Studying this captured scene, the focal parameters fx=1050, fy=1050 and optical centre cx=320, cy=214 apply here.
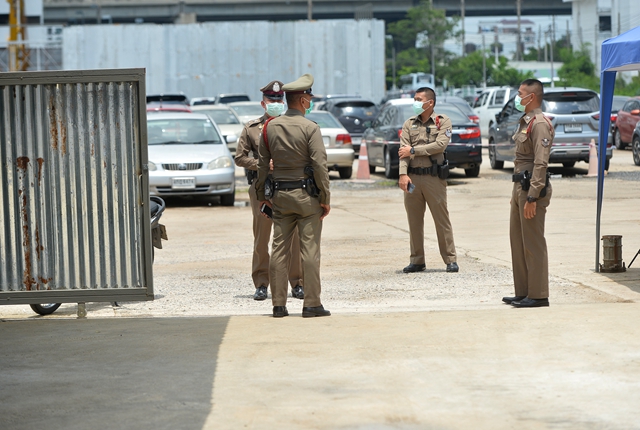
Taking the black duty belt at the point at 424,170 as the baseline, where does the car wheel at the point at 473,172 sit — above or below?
below

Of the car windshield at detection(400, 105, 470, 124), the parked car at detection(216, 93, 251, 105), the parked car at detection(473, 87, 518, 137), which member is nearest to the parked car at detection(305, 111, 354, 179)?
the car windshield at detection(400, 105, 470, 124)

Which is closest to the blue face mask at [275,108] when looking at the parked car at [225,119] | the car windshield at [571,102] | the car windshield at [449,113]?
the car windshield at [449,113]

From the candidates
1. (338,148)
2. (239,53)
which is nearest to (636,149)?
(338,148)

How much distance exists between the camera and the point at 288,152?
25.3 feet

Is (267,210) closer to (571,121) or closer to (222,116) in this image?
(571,121)

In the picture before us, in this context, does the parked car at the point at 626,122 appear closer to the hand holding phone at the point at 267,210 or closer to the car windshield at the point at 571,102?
the car windshield at the point at 571,102

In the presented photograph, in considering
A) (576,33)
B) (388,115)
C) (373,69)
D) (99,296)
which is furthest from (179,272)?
(576,33)

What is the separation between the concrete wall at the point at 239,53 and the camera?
143ft

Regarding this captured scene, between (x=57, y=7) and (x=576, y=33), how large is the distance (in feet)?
142

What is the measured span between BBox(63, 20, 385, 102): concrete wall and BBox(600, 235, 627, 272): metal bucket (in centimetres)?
3395

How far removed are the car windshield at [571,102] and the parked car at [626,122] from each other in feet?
22.9

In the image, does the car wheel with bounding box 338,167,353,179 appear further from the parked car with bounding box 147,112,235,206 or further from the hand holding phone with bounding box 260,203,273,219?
the hand holding phone with bounding box 260,203,273,219

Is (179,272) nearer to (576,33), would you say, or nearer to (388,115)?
(388,115)

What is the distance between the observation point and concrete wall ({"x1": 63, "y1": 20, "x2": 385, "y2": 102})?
43.7 meters
